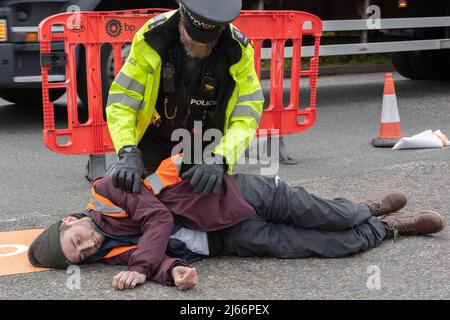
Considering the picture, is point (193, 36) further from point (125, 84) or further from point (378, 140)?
point (378, 140)

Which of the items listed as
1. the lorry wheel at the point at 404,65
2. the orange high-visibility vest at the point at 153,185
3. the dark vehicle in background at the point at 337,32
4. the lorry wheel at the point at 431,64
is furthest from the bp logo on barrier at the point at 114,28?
the lorry wheel at the point at 404,65

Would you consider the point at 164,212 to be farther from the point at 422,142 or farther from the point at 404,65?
the point at 404,65

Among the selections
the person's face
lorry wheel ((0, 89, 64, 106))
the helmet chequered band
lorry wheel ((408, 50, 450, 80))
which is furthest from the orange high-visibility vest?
lorry wheel ((408, 50, 450, 80))

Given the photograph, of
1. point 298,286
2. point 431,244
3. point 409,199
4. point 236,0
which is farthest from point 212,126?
point 409,199

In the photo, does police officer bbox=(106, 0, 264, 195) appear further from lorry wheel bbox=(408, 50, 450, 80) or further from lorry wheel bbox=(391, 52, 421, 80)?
lorry wheel bbox=(391, 52, 421, 80)

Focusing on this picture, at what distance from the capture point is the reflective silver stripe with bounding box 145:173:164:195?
3.90 metres

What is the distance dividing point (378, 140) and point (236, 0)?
3613mm

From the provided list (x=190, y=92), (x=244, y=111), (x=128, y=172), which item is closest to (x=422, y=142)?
(x=244, y=111)

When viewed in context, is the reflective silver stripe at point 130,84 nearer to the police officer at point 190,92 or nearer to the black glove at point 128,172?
the police officer at point 190,92

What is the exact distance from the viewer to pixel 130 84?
391cm

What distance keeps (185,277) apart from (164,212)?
401 millimetres

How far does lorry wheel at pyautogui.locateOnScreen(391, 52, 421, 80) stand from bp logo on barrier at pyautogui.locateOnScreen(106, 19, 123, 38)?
698 cm

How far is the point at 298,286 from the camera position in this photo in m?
3.64

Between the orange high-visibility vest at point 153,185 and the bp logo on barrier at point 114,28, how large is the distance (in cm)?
205
